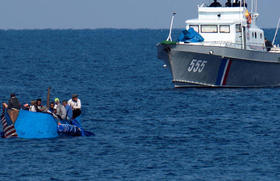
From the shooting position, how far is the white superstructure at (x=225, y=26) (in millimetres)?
55719

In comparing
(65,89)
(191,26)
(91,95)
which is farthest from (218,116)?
(65,89)

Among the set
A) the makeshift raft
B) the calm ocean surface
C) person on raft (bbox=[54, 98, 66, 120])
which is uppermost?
person on raft (bbox=[54, 98, 66, 120])

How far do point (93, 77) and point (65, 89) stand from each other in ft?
45.2

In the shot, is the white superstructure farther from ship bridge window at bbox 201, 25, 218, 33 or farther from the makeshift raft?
the makeshift raft

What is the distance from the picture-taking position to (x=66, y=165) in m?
32.3

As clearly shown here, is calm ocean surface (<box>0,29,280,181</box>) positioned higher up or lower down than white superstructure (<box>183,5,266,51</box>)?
lower down

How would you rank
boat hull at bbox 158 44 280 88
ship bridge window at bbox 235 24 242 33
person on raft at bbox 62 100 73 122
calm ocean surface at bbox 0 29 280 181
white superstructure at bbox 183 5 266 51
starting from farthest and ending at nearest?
ship bridge window at bbox 235 24 242 33
white superstructure at bbox 183 5 266 51
boat hull at bbox 158 44 280 88
person on raft at bbox 62 100 73 122
calm ocean surface at bbox 0 29 280 181

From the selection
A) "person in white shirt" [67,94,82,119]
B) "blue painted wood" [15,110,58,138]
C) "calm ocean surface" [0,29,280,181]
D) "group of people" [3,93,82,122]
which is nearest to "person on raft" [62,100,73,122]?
"group of people" [3,93,82,122]

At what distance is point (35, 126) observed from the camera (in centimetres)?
3725

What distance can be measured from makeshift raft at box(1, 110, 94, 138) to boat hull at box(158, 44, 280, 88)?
17.1 m

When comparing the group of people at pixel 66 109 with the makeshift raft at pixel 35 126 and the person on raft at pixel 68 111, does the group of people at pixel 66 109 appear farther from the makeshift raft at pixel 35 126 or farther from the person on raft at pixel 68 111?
the makeshift raft at pixel 35 126

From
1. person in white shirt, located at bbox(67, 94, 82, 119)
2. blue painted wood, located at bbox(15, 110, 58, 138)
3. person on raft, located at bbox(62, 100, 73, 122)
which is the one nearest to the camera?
blue painted wood, located at bbox(15, 110, 58, 138)

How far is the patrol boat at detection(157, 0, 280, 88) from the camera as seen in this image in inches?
2108

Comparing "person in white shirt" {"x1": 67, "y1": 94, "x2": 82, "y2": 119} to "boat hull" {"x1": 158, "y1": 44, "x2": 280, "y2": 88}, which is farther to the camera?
"boat hull" {"x1": 158, "y1": 44, "x2": 280, "y2": 88}
